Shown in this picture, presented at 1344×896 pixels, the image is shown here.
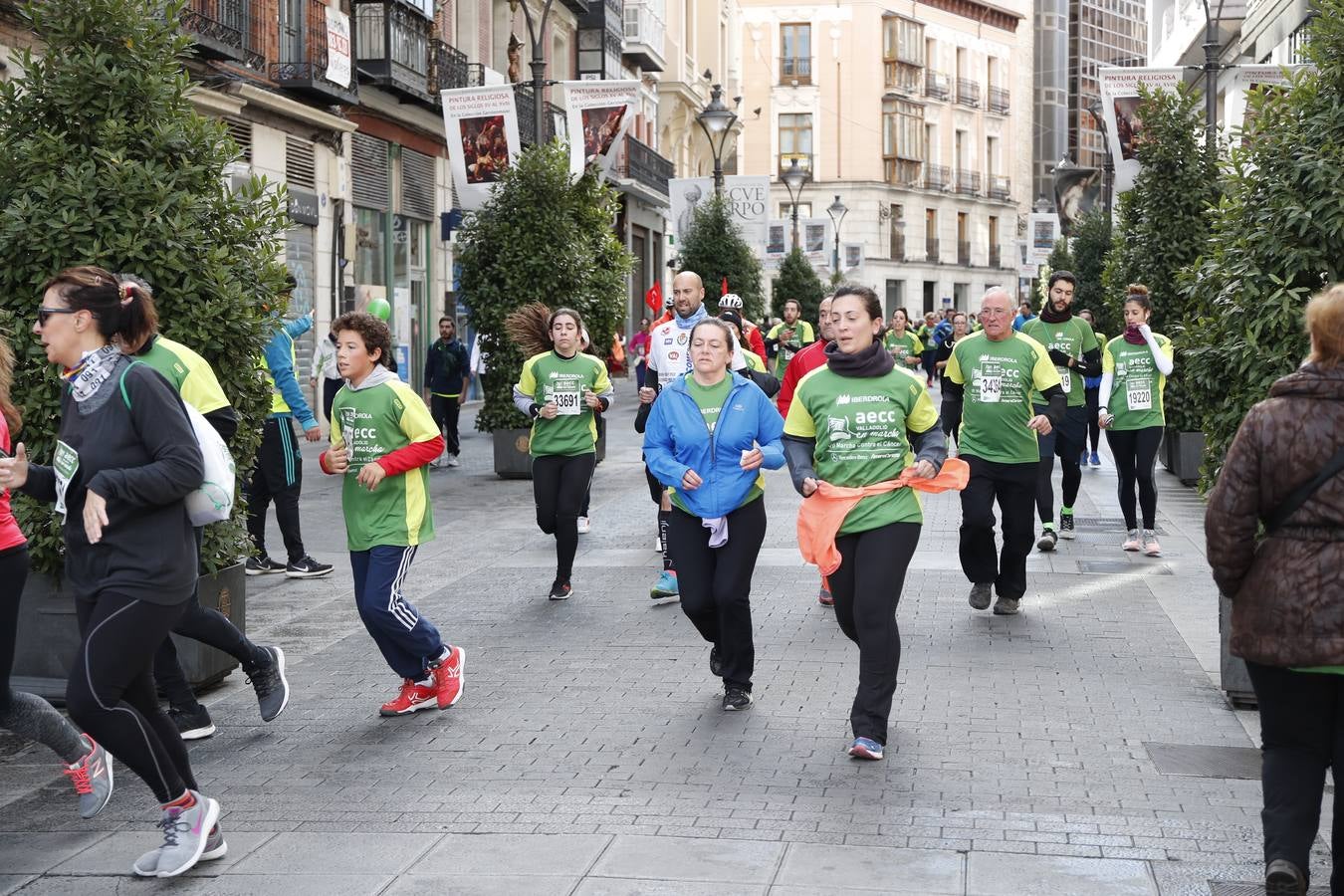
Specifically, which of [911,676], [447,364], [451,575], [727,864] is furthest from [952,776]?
[447,364]

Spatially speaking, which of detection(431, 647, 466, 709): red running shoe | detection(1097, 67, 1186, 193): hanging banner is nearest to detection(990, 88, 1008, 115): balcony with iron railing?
detection(1097, 67, 1186, 193): hanging banner

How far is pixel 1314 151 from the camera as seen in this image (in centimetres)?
712

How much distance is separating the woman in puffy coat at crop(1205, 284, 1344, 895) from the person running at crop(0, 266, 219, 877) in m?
2.87

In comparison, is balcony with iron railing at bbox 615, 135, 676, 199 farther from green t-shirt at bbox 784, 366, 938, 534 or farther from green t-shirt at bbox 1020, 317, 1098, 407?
green t-shirt at bbox 784, 366, 938, 534

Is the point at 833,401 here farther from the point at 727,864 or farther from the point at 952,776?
the point at 727,864

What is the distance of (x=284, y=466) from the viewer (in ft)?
38.2

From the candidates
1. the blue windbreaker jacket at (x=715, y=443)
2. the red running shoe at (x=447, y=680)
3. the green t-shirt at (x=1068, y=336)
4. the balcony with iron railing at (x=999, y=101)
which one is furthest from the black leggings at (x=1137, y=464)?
the balcony with iron railing at (x=999, y=101)

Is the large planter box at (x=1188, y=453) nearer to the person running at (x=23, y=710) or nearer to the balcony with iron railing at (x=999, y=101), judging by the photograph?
the person running at (x=23, y=710)

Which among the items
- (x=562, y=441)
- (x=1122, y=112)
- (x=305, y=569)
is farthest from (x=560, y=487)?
(x=1122, y=112)

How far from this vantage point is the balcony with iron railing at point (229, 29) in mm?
20234

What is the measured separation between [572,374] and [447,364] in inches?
385

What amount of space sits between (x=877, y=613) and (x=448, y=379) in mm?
14327

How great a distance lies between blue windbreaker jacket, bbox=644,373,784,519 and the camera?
24.2ft

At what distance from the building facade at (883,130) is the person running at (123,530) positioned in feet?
232
